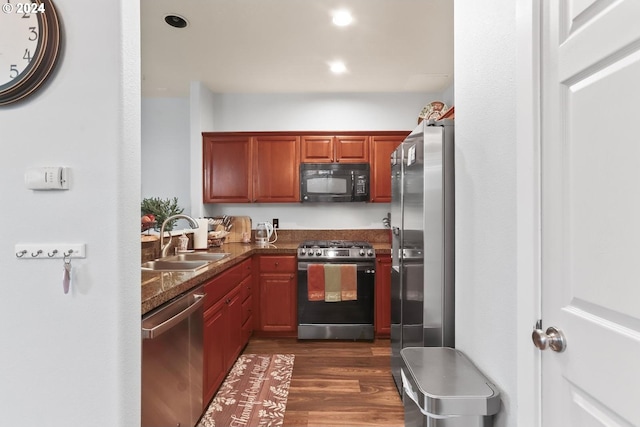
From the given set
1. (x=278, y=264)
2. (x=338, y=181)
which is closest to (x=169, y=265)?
(x=278, y=264)

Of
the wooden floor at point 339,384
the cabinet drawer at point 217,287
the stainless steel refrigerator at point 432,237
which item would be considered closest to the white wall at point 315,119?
the wooden floor at point 339,384

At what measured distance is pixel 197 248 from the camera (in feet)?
11.2

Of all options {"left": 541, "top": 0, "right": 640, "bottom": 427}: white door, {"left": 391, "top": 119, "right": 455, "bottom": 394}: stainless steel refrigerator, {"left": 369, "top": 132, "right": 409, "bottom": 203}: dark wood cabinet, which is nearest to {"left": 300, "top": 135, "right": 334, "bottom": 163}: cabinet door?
{"left": 369, "top": 132, "right": 409, "bottom": 203}: dark wood cabinet

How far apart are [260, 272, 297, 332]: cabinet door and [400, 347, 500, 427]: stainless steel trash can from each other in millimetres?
2180

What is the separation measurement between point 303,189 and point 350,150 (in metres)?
0.69

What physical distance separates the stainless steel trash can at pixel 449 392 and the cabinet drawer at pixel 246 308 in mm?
1967

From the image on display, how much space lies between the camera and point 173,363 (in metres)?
1.69

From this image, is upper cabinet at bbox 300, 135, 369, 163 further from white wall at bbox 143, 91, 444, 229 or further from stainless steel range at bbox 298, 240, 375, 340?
stainless steel range at bbox 298, 240, 375, 340

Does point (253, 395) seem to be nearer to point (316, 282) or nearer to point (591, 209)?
point (316, 282)

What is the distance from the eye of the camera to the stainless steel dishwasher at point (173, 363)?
4.88 ft

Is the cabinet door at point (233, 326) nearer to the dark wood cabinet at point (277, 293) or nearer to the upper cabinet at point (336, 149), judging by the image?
the dark wood cabinet at point (277, 293)

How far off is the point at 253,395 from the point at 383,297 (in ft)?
5.22

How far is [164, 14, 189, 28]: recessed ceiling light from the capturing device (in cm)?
255

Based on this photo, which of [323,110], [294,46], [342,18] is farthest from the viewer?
[323,110]
